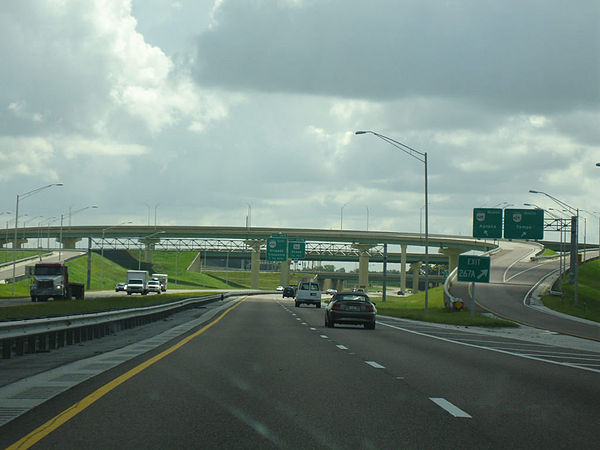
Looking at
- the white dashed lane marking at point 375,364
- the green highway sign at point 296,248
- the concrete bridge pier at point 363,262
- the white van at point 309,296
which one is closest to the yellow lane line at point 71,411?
the white dashed lane marking at point 375,364

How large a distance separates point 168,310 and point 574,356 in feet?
74.5

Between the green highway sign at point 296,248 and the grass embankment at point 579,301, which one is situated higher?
the green highway sign at point 296,248

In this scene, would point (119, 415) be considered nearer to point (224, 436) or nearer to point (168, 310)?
point (224, 436)

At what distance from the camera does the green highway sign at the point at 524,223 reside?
6694cm

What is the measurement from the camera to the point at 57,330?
18656mm

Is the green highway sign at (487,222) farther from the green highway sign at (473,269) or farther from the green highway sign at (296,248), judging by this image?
the green highway sign at (296,248)

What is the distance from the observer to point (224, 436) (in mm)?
8219

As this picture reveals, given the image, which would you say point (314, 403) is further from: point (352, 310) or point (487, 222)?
point (487, 222)

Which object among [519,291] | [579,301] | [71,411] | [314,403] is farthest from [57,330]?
[519,291]

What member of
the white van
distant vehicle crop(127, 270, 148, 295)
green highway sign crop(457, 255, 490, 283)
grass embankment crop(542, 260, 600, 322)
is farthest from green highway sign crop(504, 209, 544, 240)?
distant vehicle crop(127, 270, 148, 295)

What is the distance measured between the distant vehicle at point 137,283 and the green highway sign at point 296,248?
55.7 feet

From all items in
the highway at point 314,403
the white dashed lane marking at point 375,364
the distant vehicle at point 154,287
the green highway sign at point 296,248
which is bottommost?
the distant vehicle at point 154,287

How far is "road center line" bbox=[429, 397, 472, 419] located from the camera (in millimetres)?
9839

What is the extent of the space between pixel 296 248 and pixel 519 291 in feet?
89.1
